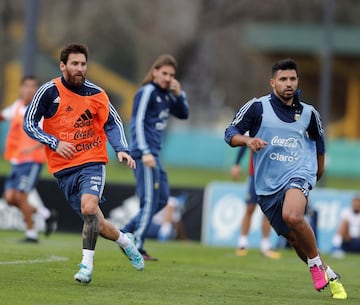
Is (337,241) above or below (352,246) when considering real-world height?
above

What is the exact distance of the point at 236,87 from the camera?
56.2 m

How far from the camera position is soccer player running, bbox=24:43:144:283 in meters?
10.5

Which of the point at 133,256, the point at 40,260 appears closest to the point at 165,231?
the point at 40,260

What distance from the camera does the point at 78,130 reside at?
10641 mm

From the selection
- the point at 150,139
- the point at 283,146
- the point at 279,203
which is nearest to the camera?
the point at 279,203

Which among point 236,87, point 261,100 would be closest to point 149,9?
point 236,87

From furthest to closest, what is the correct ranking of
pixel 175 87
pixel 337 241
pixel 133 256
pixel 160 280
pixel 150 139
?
pixel 337 241, pixel 175 87, pixel 150 139, pixel 160 280, pixel 133 256

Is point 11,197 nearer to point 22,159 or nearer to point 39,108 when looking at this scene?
point 22,159

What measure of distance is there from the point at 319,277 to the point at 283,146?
126cm

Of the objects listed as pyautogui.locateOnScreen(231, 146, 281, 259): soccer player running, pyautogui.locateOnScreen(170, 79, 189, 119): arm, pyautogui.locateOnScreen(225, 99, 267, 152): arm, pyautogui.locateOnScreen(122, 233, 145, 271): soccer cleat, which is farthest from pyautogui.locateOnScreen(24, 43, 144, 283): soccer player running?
pyautogui.locateOnScreen(231, 146, 281, 259): soccer player running

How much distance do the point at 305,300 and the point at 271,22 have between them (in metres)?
35.3

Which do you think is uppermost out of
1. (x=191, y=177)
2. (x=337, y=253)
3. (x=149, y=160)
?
(x=149, y=160)

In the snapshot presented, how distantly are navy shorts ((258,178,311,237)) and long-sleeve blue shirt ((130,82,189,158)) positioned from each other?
3106mm

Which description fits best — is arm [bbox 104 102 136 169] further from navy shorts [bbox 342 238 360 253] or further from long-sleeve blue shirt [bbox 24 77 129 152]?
navy shorts [bbox 342 238 360 253]
